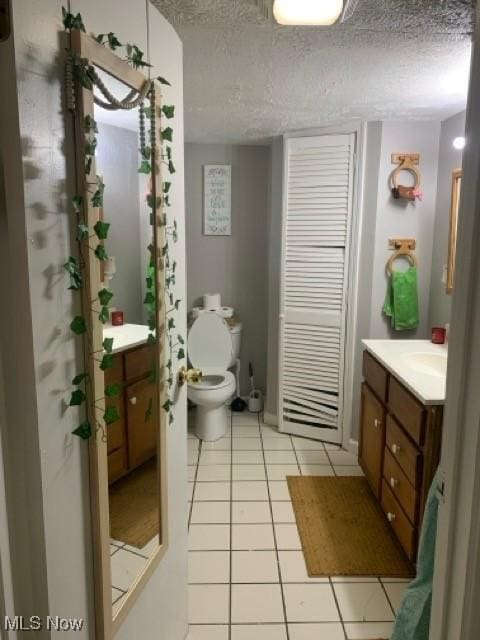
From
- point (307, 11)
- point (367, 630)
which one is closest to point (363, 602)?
point (367, 630)

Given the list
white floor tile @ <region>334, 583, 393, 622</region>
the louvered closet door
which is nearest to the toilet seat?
the louvered closet door

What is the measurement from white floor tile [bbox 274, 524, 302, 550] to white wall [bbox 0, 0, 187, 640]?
1387 mm

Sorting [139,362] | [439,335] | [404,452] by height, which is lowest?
[404,452]

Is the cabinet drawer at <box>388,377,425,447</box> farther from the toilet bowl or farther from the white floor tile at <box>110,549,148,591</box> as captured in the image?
the toilet bowl

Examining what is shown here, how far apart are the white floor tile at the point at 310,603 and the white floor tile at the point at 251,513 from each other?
472 mm

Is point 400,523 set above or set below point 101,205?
below

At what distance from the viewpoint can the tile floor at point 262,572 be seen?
1745mm

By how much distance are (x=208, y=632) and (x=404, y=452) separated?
1109mm

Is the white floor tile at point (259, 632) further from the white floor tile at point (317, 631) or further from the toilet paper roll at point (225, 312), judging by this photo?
the toilet paper roll at point (225, 312)

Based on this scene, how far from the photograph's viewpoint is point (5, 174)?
74cm

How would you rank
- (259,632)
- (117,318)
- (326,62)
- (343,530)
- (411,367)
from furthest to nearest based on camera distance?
1. (343,530)
2. (411,367)
3. (326,62)
4. (259,632)
5. (117,318)

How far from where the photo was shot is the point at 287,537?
7.39ft

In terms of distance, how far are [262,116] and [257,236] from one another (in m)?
1.17

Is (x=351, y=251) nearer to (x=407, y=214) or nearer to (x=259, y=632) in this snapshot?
(x=407, y=214)
